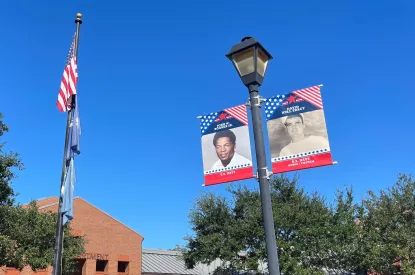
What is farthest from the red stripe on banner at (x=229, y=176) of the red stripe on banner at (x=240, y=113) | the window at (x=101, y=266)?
the window at (x=101, y=266)

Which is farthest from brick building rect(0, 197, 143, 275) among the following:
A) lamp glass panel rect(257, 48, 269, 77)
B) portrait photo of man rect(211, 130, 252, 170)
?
lamp glass panel rect(257, 48, 269, 77)

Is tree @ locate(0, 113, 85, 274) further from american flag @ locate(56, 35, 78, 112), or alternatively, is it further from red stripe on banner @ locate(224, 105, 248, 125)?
red stripe on banner @ locate(224, 105, 248, 125)

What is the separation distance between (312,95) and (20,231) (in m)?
18.9

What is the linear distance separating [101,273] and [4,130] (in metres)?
26.5

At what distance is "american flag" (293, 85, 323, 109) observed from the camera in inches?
236

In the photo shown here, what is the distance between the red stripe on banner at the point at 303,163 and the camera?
5.75 meters

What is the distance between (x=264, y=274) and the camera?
2631cm

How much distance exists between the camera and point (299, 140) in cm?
589

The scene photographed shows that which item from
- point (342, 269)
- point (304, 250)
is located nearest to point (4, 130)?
point (304, 250)

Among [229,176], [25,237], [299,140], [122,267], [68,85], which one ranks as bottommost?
[229,176]

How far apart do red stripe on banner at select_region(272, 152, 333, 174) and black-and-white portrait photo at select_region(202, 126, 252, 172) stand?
1.40 ft

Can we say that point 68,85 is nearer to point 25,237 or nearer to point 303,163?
point 303,163

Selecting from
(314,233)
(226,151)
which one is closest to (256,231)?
(314,233)

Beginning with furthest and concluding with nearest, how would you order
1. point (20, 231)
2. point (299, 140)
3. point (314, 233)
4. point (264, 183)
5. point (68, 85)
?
point (314, 233) → point (20, 231) → point (68, 85) → point (299, 140) → point (264, 183)
